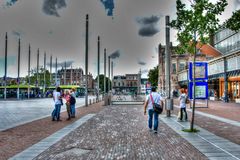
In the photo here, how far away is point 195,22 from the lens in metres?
10.7

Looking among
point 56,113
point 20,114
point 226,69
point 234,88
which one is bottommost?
point 20,114

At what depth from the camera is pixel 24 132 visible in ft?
33.8

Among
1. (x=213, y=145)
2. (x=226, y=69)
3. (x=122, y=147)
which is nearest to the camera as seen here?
(x=122, y=147)

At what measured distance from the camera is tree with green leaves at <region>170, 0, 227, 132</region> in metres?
10.5

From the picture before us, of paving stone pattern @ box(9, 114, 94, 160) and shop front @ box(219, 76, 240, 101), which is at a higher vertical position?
shop front @ box(219, 76, 240, 101)

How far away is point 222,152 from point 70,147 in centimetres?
431

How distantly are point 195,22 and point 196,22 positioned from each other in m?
0.04

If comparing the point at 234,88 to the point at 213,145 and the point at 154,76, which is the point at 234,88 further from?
the point at 154,76

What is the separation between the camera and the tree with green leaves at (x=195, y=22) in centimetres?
1051

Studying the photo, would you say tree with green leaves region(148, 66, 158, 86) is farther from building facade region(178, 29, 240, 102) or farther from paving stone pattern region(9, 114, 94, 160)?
paving stone pattern region(9, 114, 94, 160)

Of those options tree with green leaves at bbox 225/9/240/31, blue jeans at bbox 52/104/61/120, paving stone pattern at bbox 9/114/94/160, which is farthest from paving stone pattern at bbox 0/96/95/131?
tree with green leaves at bbox 225/9/240/31

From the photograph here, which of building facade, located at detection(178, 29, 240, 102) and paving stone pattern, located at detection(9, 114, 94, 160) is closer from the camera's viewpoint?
paving stone pattern, located at detection(9, 114, 94, 160)

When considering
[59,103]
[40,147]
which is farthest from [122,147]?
[59,103]

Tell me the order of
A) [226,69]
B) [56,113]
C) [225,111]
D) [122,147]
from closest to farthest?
[122,147] < [56,113] < [225,111] < [226,69]
